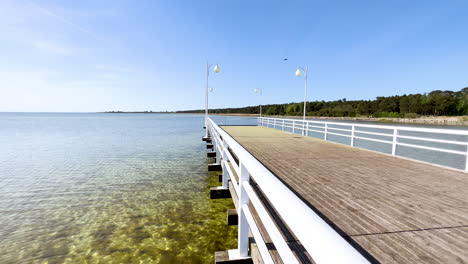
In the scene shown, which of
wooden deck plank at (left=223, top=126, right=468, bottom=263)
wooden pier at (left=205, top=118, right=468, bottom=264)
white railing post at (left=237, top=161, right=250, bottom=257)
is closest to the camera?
wooden pier at (left=205, top=118, right=468, bottom=264)

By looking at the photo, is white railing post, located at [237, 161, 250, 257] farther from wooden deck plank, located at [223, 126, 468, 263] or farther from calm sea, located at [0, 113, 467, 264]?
calm sea, located at [0, 113, 467, 264]

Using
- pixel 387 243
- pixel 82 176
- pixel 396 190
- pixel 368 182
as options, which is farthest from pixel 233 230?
pixel 82 176

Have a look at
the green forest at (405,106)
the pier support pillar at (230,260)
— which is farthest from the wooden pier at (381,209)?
the green forest at (405,106)

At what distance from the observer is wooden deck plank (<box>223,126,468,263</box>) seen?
2.31 m

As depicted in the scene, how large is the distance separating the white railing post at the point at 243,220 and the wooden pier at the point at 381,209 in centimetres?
8

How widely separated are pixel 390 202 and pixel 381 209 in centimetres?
42

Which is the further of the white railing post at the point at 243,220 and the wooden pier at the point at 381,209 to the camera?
the white railing post at the point at 243,220

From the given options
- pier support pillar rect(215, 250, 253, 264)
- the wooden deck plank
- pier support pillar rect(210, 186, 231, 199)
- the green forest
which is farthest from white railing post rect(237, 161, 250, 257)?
the green forest

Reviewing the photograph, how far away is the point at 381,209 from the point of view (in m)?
3.20

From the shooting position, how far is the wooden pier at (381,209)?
219cm

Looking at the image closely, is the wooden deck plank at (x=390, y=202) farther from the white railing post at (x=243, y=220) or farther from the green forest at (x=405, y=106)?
A: the green forest at (x=405, y=106)

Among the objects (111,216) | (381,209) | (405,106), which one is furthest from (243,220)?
(405,106)

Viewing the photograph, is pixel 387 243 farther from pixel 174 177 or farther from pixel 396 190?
pixel 174 177

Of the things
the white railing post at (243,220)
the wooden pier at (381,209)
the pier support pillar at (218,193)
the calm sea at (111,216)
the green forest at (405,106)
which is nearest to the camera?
the wooden pier at (381,209)
